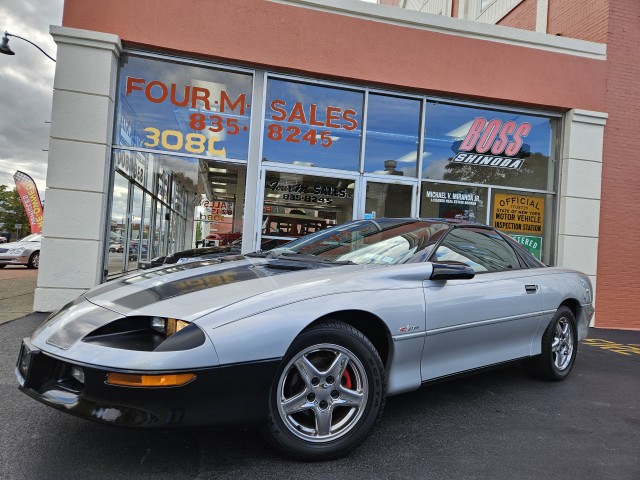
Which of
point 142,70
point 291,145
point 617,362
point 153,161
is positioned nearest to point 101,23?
point 142,70

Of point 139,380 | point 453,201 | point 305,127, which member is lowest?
point 139,380

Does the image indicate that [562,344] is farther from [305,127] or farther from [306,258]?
[305,127]

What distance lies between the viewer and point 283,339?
7.36 ft

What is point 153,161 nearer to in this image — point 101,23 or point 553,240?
point 101,23

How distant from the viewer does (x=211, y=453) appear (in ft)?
8.00

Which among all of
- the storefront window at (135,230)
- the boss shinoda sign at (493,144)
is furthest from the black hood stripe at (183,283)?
the boss shinoda sign at (493,144)

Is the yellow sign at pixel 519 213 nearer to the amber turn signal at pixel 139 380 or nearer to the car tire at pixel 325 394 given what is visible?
the car tire at pixel 325 394

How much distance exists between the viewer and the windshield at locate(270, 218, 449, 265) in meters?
3.21

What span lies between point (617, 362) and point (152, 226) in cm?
813

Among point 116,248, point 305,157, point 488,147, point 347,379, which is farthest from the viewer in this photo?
point 488,147

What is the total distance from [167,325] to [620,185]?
28.8ft

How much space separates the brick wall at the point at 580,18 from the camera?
27.5 ft

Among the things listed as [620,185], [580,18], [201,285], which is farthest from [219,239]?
[580,18]

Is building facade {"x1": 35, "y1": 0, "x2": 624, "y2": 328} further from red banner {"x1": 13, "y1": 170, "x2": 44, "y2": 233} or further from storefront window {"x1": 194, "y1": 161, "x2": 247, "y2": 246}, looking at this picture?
red banner {"x1": 13, "y1": 170, "x2": 44, "y2": 233}
